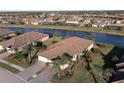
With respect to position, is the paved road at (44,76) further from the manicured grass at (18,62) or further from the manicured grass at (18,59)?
the manicured grass at (18,59)

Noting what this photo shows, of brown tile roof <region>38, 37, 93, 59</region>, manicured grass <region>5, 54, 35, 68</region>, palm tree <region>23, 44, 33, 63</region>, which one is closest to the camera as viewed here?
manicured grass <region>5, 54, 35, 68</region>

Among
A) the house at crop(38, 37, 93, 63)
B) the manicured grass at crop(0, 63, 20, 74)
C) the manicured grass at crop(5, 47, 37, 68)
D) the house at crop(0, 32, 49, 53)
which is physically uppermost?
the house at crop(0, 32, 49, 53)

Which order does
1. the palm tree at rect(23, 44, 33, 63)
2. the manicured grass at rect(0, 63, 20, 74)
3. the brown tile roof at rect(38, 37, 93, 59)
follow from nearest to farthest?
the manicured grass at rect(0, 63, 20, 74) → the palm tree at rect(23, 44, 33, 63) → the brown tile roof at rect(38, 37, 93, 59)

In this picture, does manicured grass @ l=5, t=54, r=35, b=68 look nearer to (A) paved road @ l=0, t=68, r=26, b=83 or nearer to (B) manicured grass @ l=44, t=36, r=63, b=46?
(A) paved road @ l=0, t=68, r=26, b=83

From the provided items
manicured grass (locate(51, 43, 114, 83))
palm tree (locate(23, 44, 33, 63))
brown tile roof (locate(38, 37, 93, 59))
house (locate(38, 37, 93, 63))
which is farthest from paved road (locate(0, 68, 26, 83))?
brown tile roof (locate(38, 37, 93, 59))

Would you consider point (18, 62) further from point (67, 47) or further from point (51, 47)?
point (67, 47)

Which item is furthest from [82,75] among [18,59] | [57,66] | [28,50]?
[18,59]

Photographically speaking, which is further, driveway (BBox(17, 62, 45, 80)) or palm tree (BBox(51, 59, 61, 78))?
palm tree (BBox(51, 59, 61, 78))
